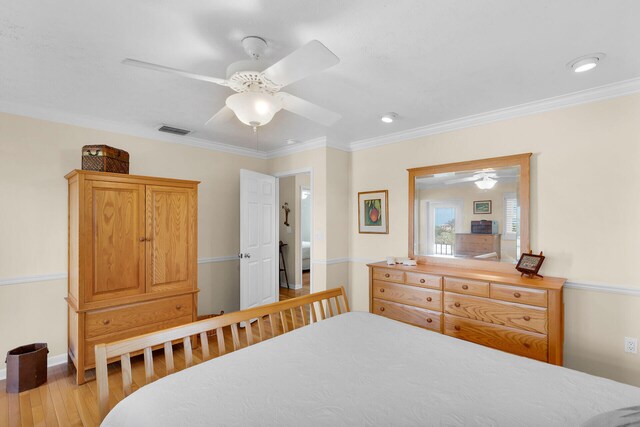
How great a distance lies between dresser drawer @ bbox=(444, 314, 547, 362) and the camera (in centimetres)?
236

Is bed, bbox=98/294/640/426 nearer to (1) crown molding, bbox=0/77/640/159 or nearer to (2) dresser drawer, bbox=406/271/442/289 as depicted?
(2) dresser drawer, bbox=406/271/442/289

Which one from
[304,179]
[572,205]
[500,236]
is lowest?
[500,236]

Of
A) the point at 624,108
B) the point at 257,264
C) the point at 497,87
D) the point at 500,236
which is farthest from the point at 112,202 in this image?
the point at 624,108

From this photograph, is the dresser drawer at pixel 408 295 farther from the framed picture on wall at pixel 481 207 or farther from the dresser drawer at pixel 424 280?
the framed picture on wall at pixel 481 207

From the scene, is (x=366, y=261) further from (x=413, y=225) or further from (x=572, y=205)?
(x=572, y=205)

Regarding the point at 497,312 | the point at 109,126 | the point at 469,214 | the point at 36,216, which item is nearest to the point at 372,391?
the point at 497,312

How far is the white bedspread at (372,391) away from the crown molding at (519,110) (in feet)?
7.33

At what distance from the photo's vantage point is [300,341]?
5.83 ft

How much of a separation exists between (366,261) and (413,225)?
829 millimetres

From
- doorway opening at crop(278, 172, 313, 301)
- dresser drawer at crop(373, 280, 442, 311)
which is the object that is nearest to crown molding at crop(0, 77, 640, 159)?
doorway opening at crop(278, 172, 313, 301)

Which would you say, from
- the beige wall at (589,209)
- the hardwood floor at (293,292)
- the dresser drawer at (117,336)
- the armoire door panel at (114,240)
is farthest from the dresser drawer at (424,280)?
the hardwood floor at (293,292)

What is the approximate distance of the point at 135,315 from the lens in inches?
115

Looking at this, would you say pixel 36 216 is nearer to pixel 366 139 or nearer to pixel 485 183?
pixel 366 139

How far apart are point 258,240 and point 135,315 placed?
172cm
